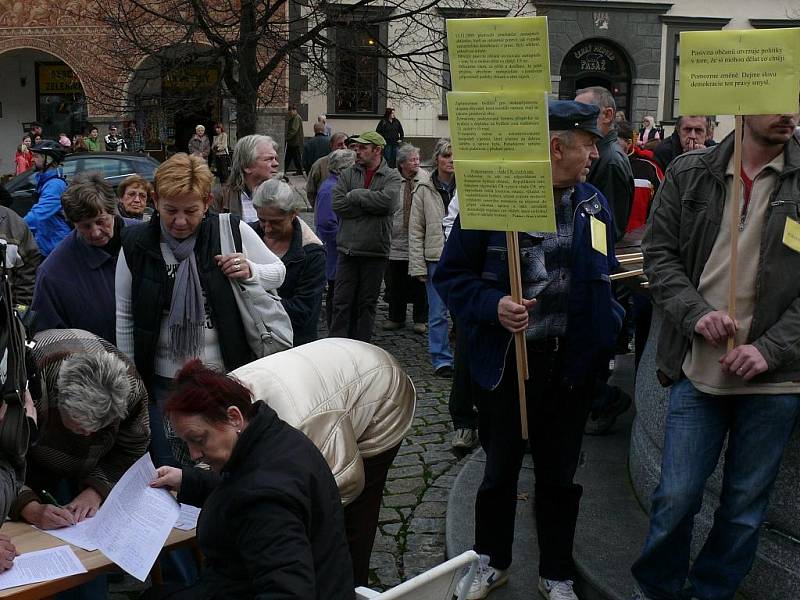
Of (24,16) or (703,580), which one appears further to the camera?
(24,16)

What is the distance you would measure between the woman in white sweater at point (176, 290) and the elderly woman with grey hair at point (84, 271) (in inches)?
12.3

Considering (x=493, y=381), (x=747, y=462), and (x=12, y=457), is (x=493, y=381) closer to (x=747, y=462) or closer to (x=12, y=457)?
(x=747, y=462)

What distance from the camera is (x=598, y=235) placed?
360 cm

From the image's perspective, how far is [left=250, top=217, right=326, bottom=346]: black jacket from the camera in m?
5.05

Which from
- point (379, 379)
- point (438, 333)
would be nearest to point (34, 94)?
point (438, 333)

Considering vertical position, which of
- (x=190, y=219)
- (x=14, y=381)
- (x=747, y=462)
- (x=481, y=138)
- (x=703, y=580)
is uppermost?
(x=481, y=138)

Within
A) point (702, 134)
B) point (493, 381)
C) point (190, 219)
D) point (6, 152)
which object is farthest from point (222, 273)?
point (6, 152)

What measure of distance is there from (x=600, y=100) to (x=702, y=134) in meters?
0.99

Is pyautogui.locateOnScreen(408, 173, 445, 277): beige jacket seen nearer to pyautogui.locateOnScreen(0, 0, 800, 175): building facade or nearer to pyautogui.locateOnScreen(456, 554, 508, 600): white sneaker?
pyautogui.locateOnScreen(456, 554, 508, 600): white sneaker

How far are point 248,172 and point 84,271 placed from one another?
5.53ft

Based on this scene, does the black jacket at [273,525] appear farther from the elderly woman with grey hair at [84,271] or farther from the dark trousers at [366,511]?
the elderly woman with grey hair at [84,271]

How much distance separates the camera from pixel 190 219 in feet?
13.1

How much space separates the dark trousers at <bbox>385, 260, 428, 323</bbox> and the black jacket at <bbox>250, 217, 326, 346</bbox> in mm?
3964

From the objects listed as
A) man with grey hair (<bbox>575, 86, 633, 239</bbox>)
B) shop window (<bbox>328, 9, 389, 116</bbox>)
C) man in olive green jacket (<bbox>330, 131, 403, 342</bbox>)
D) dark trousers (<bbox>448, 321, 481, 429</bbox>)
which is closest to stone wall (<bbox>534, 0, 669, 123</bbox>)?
shop window (<bbox>328, 9, 389, 116</bbox>)
